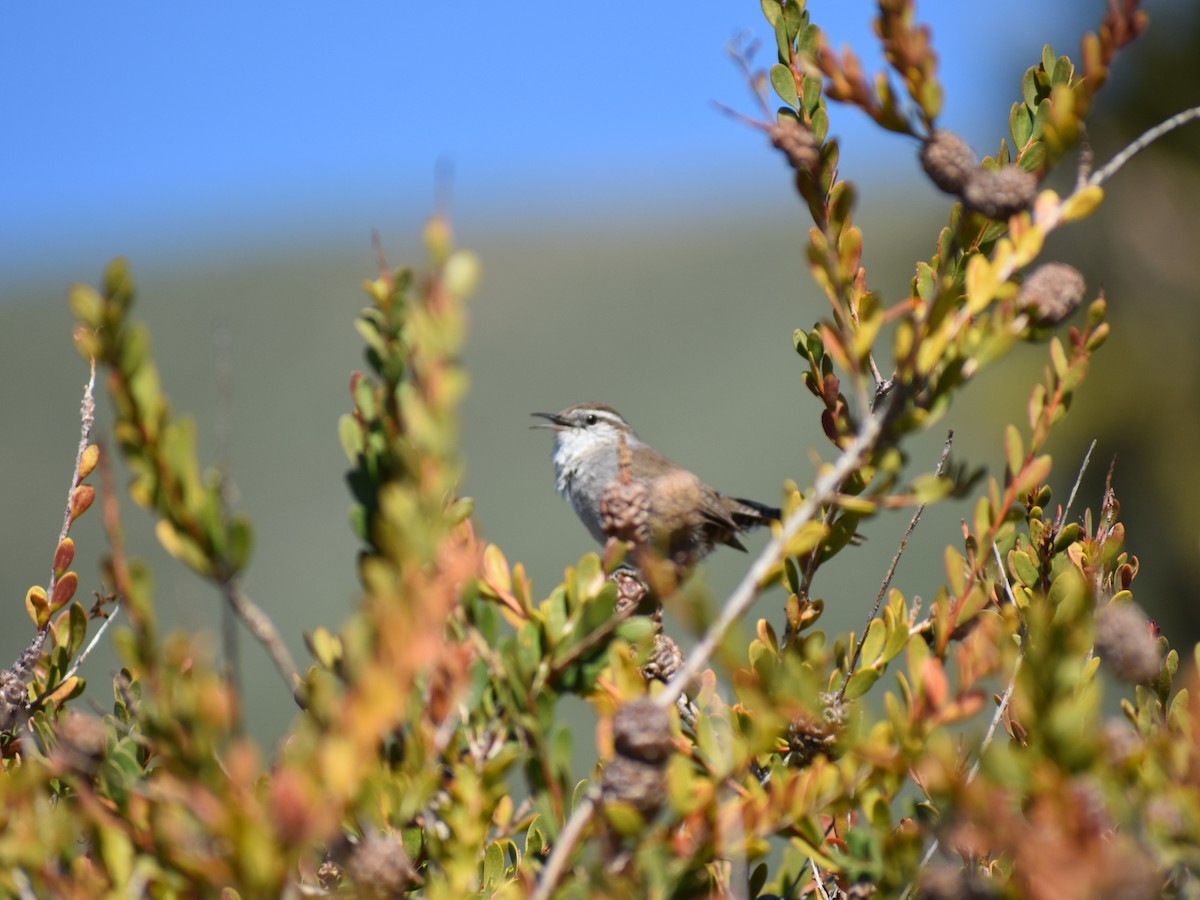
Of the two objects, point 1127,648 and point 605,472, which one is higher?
point 1127,648

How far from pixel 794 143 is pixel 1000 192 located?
1.38ft

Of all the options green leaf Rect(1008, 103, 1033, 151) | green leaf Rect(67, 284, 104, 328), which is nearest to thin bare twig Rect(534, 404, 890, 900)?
green leaf Rect(67, 284, 104, 328)

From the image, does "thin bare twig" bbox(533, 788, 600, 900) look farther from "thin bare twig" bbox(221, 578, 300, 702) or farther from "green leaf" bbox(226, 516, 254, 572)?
"green leaf" bbox(226, 516, 254, 572)

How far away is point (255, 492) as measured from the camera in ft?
84.7

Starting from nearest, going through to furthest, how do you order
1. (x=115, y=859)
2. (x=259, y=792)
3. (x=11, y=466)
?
(x=115, y=859) < (x=259, y=792) < (x=11, y=466)

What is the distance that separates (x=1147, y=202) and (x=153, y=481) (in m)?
15.6

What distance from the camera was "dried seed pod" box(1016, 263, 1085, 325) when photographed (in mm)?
1689

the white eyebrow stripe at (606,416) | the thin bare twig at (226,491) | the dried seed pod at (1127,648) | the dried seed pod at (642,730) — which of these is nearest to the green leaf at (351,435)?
the thin bare twig at (226,491)

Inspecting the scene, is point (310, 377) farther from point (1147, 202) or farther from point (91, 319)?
point (91, 319)

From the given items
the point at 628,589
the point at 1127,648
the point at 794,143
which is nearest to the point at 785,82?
the point at 794,143

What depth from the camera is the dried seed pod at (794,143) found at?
6.61 ft

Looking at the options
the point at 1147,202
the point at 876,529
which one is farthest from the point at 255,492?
the point at 1147,202

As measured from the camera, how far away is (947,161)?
1.76 m

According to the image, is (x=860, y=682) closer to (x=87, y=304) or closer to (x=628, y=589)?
(x=628, y=589)
